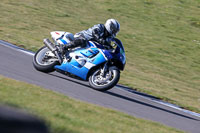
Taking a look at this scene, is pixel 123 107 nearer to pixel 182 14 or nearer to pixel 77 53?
pixel 77 53

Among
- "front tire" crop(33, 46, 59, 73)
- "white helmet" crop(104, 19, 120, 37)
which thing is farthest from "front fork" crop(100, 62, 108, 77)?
"front tire" crop(33, 46, 59, 73)

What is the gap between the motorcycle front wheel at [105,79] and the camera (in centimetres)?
811

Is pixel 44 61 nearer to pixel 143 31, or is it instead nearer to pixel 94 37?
pixel 94 37

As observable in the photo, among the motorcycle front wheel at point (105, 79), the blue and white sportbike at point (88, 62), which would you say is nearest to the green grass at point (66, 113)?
the motorcycle front wheel at point (105, 79)

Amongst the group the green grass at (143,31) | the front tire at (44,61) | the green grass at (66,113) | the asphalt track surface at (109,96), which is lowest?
the green grass at (143,31)

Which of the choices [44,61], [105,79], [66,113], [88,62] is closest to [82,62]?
[88,62]

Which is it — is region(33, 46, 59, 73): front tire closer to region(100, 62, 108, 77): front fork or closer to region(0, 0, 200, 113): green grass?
region(100, 62, 108, 77): front fork

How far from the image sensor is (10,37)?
13.4 m

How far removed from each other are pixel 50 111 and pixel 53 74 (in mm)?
4326

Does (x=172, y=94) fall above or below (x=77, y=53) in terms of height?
below

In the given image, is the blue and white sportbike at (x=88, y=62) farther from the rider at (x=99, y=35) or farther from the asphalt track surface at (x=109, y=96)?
the asphalt track surface at (x=109, y=96)

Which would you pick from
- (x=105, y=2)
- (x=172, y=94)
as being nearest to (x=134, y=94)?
(x=172, y=94)

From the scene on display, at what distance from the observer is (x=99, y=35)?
876cm

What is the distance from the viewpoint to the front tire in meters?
8.76
